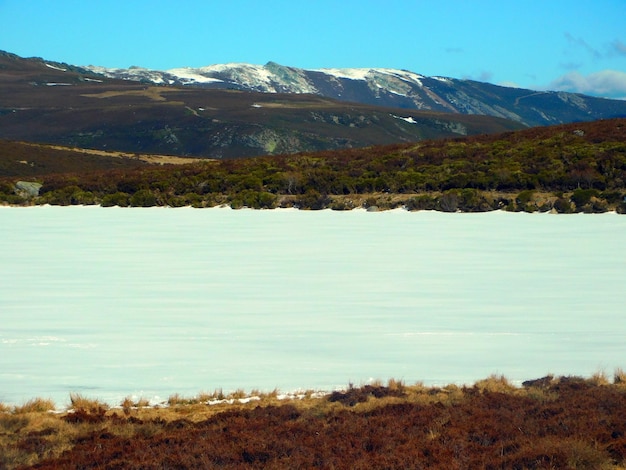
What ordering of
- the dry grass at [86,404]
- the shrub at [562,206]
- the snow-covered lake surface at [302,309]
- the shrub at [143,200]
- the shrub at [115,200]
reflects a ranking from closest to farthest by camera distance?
1. the dry grass at [86,404]
2. the snow-covered lake surface at [302,309]
3. the shrub at [562,206]
4. the shrub at [143,200]
5. the shrub at [115,200]

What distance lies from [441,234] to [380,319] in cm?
1199

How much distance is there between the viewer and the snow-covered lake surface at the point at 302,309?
31.9 ft

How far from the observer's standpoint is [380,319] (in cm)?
1245

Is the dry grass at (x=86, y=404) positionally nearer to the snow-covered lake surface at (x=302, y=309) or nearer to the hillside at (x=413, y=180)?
the snow-covered lake surface at (x=302, y=309)

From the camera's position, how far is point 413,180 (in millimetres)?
36562

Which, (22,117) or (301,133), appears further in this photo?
(22,117)

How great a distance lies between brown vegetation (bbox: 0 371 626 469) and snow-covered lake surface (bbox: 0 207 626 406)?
0.67 metres

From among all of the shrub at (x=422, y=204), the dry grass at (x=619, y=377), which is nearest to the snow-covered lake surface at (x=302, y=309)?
the dry grass at (x=619, y=377)

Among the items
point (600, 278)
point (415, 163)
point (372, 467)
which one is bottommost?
point (372, 467)

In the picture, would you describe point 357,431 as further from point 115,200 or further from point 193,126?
point 193,126

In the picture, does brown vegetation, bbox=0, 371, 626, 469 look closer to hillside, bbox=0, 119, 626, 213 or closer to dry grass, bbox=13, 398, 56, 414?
dry grass, bbox=13, 398, 56, 414

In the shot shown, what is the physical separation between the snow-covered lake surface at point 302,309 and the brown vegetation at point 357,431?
67 cm

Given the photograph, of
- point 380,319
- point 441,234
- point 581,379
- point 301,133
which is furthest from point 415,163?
point 301,133

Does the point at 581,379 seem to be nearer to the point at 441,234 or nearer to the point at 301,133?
the point at 441,234
